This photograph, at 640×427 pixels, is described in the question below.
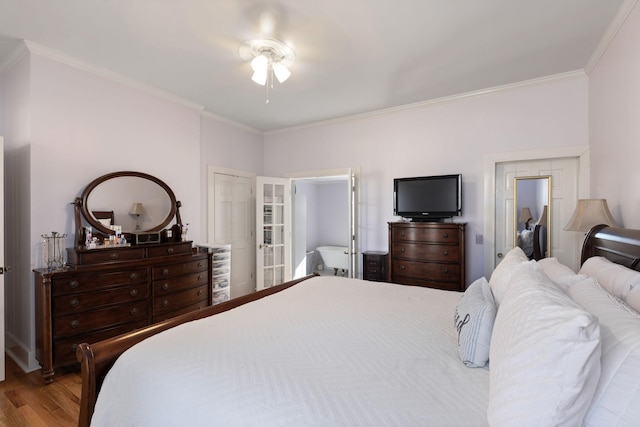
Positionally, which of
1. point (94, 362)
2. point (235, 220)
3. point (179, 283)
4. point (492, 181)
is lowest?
point (179, 283)

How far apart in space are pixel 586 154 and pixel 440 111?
4.94ft

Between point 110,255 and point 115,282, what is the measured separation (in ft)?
0.80

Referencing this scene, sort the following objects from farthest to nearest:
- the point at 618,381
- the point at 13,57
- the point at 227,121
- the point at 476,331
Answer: the point at 227,121
the point at 13,57
the point at 476,331
the point at 618,381

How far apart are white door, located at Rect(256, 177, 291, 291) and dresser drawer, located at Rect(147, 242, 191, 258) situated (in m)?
1.32

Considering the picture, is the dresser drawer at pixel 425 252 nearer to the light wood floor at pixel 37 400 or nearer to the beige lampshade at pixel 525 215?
the beige lampshade at pixel 525 215

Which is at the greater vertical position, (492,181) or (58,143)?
(58,143)

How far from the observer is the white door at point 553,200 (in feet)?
10.2

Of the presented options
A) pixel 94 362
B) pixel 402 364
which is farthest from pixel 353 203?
pixel 94 362

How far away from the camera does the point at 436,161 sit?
373 centimetres

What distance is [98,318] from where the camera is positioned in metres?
2.54

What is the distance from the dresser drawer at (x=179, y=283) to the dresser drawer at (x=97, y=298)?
0.38 ft

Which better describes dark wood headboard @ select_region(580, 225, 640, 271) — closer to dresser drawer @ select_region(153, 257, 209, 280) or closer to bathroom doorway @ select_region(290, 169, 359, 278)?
dresser drawer @ select_region(153, 257, 209, 280)

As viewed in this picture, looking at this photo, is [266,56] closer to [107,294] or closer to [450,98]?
[450,98]

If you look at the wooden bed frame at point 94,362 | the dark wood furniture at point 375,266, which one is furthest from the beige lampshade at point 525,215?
the wooden bed frame at point 94,362
